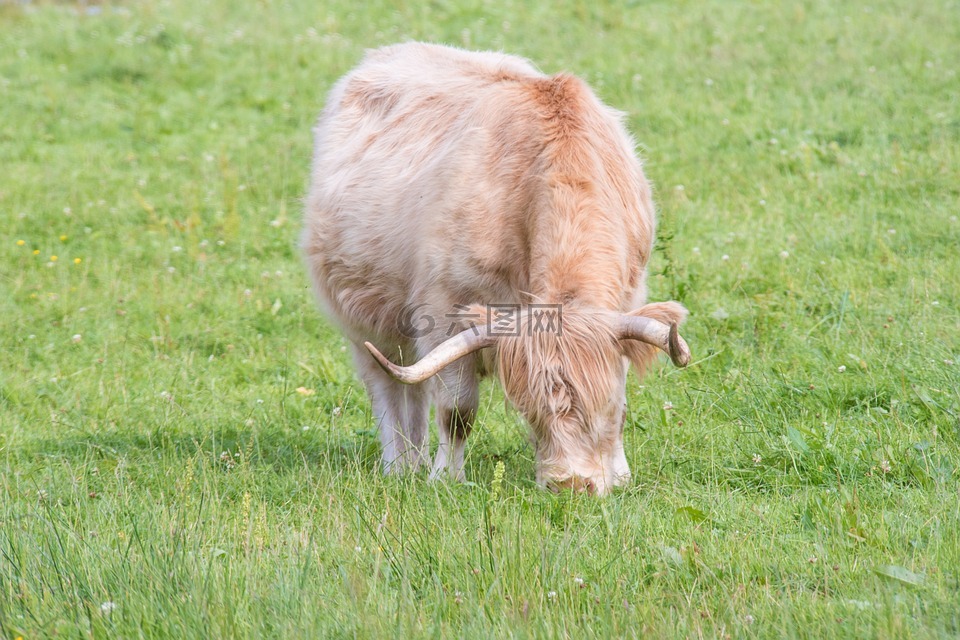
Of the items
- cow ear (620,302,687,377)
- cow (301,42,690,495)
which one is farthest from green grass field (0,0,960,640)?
cow ear (620,302,687,377)

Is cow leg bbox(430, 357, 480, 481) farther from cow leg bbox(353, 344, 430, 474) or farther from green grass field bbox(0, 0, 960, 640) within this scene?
cow leg bbox(353, 344, 430, 474)

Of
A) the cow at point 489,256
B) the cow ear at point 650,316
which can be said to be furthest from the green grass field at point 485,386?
the cow ear at point 650,316

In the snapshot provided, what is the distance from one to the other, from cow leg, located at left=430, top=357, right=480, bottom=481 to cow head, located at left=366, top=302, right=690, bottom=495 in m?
0.60

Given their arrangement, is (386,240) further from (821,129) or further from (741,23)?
(741,23)

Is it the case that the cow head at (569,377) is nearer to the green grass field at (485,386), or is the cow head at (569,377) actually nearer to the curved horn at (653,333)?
the curved horn at (653,333)

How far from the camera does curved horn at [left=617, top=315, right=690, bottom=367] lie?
396 centimetres

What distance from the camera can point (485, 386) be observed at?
5.67 metres

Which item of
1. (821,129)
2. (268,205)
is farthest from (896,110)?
(268,205)

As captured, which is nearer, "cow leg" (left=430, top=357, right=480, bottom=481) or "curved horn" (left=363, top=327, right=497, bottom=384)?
"curved horn" (left=363, top=327, right=497, bottom=384)

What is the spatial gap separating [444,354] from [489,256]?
2.19ft

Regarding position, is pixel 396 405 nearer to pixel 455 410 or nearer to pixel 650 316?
pixel 455 410

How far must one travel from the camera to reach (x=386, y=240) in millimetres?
5477

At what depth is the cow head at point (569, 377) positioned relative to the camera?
4164 mm

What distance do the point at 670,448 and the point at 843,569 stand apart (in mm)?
1528
